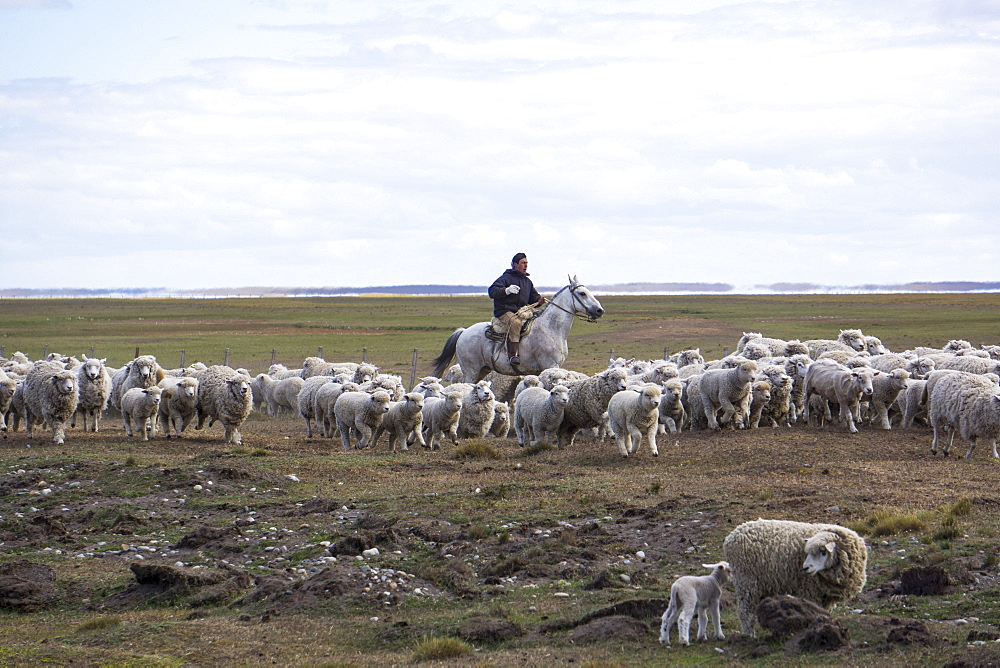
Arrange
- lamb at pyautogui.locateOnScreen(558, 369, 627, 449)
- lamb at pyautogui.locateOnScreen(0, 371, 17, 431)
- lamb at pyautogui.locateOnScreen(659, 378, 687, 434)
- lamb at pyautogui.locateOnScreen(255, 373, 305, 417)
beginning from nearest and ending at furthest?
lamb at pyautogui.locateOnScreen(558, 369, 627, 449) < lamb at pyautogui.locateOnScreen(659, 378, 687, 434) < lamb at pyautogui.locateOnScreen(0, 371, 17, 431) < lamb at pyautogui.locateOnScreen(255, 373, 305, 417)

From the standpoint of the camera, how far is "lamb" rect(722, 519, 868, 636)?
907cm

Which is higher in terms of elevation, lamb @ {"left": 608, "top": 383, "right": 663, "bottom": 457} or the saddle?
the saddle

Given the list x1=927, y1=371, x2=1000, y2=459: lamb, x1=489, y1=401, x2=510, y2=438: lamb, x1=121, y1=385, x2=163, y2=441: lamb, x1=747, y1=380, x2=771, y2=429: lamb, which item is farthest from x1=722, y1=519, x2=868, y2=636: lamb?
x1=121, y1=385, x2=163, y2=441: lamb

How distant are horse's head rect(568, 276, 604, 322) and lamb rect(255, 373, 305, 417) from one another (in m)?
9.35

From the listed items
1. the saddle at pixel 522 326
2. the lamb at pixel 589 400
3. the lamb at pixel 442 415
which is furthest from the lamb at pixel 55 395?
the lamb at pixel 589 400

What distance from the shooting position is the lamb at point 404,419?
2158 centimetres

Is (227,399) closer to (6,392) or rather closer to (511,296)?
(6,392)

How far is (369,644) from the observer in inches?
382

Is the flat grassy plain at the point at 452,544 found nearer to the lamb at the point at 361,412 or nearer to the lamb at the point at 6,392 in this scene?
the lamb at the point at 361,412

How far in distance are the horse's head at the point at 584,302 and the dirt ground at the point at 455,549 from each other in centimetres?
526

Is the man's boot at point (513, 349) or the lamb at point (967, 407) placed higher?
the man's boot at point (513, 349)

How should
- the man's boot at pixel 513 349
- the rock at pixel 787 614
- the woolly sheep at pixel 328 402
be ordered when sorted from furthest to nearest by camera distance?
the man's boot at pixel 513 349 < the woolly sheep at pixel 328 402 < the rock at pixel 787 614

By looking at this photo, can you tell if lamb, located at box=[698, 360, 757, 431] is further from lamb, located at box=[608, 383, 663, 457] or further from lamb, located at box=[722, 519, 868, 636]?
lamb, located at box=[722, 519, 868, 636]

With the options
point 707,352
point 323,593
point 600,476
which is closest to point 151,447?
point 600,476
